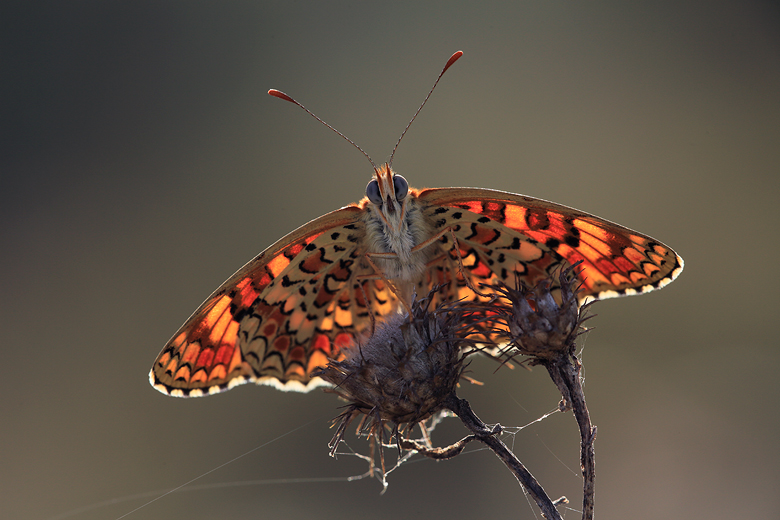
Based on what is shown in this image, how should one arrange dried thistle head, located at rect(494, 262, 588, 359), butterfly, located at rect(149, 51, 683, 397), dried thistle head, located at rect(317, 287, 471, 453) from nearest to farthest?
dried thistle head, located at rect(494, 262, 588, 359) → dried thistle head, located at rect(317, 287, 471, 453) → butterfly, located at rect(149, 51, 683, 397)

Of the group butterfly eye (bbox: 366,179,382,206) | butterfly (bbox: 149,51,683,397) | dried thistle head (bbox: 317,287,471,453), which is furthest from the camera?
butterfly eye (bbox: 366,179,382,206)

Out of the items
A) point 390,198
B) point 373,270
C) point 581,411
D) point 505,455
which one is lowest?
point 505,455

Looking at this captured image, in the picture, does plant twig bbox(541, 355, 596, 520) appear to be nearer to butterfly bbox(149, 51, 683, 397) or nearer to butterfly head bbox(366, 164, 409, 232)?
butterfly bbox(149, 51, 683, 397)

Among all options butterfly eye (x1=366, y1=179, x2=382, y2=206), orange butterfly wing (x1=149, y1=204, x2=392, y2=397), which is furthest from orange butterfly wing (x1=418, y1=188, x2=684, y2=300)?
orange butterfly wing (x1=149, y1=204, x2=392, y2=397)

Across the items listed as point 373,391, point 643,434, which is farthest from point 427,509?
point 373,391

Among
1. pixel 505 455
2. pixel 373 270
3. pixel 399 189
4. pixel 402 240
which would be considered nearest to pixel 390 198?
pixel 399 189

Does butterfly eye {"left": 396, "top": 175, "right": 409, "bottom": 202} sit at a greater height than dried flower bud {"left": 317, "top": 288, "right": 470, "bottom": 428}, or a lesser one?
greater

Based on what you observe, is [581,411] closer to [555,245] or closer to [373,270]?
[555,245]

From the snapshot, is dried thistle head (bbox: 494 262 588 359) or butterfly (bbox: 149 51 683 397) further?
butterfly (bbox: 149 51 683 397)
